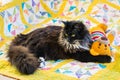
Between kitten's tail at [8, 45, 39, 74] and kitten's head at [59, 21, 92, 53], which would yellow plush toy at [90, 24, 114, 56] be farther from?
kitten's tail at [8, 45, 39, 74]

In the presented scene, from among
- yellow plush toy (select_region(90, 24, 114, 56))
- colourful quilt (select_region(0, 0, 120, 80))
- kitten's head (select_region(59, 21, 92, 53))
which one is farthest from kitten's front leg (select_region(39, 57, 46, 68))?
yellow plush toy (select_region(90, 24, 114, 56))

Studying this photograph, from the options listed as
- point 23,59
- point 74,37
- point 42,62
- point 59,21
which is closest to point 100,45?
point 74,37

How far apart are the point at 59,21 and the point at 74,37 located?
0.67 m

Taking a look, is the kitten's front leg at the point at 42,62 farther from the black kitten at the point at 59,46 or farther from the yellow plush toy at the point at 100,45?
the yellow plush toy at the point at 100,45

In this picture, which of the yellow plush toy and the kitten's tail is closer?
the kitten's tail

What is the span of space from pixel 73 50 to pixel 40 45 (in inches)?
9.9

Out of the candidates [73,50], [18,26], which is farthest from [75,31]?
[18,26]

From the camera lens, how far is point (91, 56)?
1.77m

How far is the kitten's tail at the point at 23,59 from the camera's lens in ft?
5.25

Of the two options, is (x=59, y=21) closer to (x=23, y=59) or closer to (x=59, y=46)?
(x=59, y=46)

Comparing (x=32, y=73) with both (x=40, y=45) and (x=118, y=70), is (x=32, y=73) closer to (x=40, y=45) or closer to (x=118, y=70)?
(x=40, y=45)

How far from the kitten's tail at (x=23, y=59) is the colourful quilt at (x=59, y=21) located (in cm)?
4

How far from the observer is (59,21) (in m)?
2.40

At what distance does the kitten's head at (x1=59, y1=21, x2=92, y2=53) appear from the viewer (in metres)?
1.75
